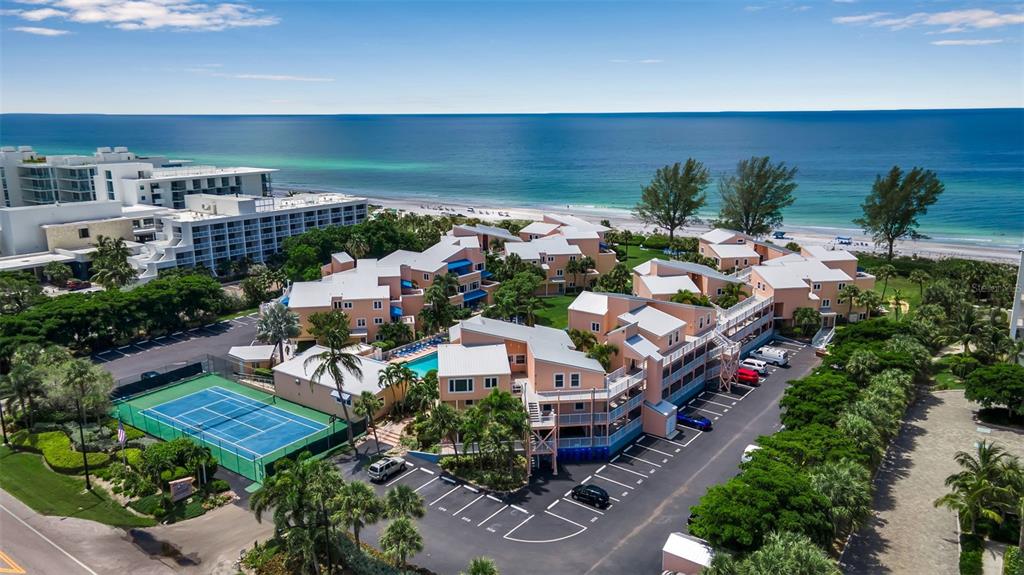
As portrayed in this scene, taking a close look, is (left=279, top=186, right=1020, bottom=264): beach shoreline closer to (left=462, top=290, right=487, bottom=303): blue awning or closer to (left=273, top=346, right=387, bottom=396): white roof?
(left=462, top=290, right=487, bottom=303): blue awning

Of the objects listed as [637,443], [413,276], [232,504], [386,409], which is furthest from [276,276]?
[637,443]

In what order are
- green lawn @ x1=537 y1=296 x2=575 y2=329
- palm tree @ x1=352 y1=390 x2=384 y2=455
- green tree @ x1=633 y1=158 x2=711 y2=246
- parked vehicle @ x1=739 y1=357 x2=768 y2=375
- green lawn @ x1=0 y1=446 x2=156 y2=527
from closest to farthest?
1. green lawn @ x1=0 y1=446 x2=156 y2=527
2. palm tree @ x1=352 y1=390 x2=384 y2=455
3. parked vehicle @ x1=739 y1=357 x2=768 y2=375
4. green lawn @ x1=537 y1=296 x2=575 y2=329
5. green tree @ x1=633 y1=158 x2=711 y2=246

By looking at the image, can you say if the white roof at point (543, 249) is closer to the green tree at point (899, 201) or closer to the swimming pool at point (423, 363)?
the swimming pool at point (423, 363)

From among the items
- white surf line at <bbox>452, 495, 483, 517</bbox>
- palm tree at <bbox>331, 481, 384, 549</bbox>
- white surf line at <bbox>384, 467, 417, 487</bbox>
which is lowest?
white surf line at <bbox>384, 467, 417, 487</bbox>

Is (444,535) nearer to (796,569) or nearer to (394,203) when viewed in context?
(796,569)

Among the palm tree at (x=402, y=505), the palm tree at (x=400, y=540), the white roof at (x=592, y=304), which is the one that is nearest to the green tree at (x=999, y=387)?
the white roof at (x=592, y=304)

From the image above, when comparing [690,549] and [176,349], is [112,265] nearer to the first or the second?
[176,349]

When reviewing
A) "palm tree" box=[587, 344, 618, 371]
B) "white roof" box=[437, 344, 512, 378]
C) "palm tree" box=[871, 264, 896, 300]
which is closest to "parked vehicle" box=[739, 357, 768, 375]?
"palm tree" box=[587, 344, 618, 371]

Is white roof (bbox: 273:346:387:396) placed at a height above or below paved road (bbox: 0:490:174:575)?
above
